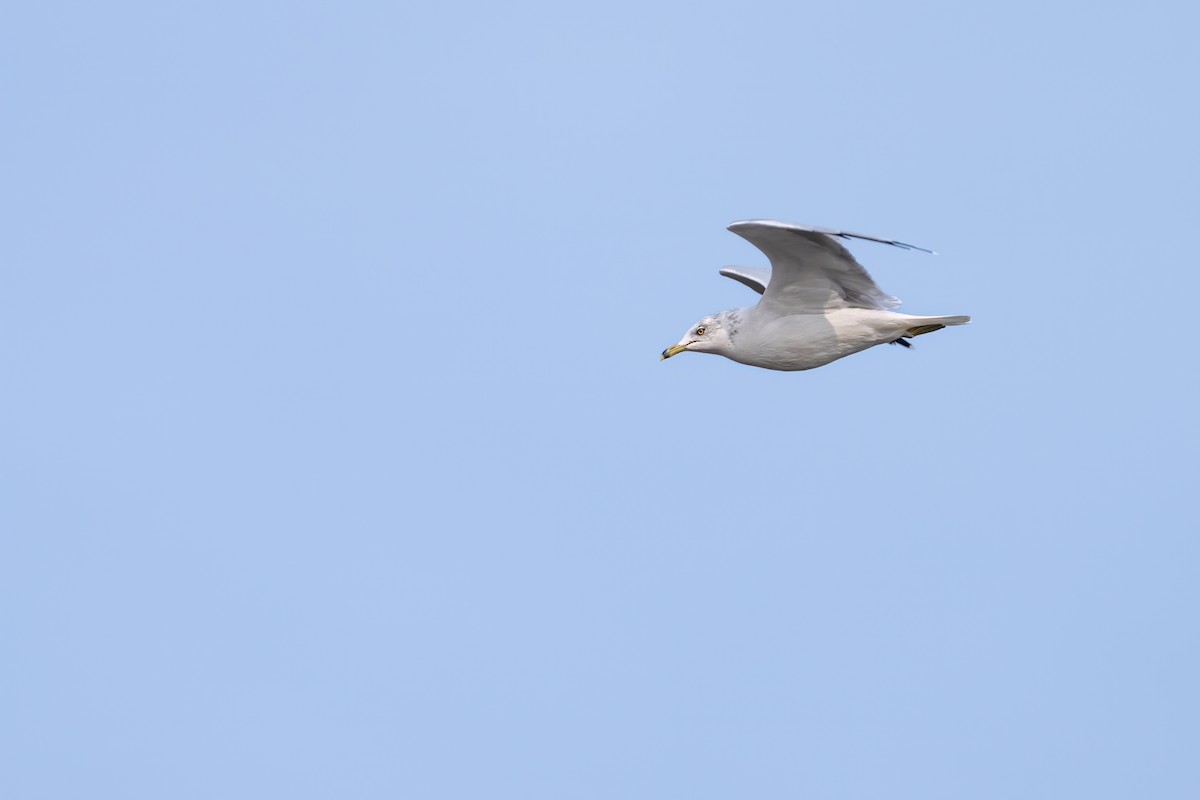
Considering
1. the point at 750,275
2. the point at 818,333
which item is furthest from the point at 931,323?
the point at 750,275

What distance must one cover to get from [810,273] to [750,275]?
12.3 feet

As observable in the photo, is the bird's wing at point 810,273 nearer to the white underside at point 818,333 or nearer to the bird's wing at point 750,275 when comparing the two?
the white underside at point 818,333

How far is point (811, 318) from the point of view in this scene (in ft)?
87.1

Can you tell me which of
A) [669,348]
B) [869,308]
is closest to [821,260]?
[869,308]

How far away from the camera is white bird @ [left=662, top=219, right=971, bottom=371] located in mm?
25906

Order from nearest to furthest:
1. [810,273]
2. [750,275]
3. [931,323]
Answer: [810,273]
[931,323]
[750,275]

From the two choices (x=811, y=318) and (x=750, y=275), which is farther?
(x=750, y=275)

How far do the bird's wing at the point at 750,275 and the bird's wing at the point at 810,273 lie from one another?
9.23ft

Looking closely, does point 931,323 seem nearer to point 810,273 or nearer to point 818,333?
point 818,333

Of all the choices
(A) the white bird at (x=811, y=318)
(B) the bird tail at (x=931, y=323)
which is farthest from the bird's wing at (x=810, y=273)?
(B) the bird tail at (x=931, y=323)

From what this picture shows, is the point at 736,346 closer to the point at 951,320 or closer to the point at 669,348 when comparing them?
the point at 669,348

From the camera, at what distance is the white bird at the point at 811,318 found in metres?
25.9

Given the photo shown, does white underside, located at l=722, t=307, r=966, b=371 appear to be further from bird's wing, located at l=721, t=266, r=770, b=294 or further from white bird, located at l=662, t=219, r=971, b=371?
bird's wing, located at l=721, t=266, r=770, b=294

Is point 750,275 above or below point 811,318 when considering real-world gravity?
above
